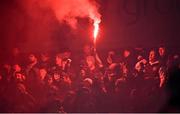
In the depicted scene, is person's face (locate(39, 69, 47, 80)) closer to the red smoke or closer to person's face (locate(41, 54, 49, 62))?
person's face (locate(41, 54, 49, 62))

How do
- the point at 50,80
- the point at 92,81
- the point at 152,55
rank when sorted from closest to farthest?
the point at 152,55, the point at 92,81, the point at 50,80

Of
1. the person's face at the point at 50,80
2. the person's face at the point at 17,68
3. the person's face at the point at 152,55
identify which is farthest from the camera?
the person's face at the point at 17,68

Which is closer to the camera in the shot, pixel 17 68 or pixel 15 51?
pixel 17 68

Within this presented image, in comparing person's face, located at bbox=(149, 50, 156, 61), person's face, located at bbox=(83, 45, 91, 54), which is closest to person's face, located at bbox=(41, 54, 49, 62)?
person's face, located at bbox=(83, 45, 91, 54)

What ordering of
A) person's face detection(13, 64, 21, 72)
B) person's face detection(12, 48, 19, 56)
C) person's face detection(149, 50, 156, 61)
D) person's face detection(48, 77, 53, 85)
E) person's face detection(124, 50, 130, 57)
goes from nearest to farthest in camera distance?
person's face detection(149, 50, 156, 61)
person's face detection(124, 50, 130, 57)
person's face detection(48, 77, 53, 85)
person's face detection(13, 64, 21, 72)
person's face detection(12, 48, 19, 56)

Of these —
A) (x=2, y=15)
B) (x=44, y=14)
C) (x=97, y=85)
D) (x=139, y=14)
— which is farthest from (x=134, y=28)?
(x=2, y=15)

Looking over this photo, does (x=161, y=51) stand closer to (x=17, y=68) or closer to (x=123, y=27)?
(x=123, y=27)

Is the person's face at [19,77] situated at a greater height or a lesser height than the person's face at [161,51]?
lesser

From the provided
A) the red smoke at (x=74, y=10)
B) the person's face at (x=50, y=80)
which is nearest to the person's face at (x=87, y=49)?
the red smoke at (x=74, y=10)

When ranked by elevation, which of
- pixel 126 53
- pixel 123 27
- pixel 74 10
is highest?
pixel 74 10

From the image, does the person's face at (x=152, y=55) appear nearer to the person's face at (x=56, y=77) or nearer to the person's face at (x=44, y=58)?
the person's face at (x=56, y=77)

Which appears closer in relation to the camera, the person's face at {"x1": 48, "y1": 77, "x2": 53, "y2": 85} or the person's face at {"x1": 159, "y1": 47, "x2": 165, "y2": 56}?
the person's face at {"x1": 159, "y1": 47, "x2": 165, "y2": 56}

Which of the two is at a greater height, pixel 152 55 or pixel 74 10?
pixel 74 10

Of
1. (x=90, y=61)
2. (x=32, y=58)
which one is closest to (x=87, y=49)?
(x=90, y=61)
